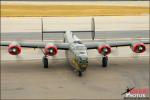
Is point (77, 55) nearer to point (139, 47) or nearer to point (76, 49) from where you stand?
point (76, 49)

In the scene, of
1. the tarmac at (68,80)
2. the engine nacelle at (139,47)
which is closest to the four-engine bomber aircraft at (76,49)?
the engine nacelle at (139,47)

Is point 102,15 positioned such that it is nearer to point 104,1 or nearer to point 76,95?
point 104,1

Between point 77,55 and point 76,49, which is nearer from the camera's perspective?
point 77,55

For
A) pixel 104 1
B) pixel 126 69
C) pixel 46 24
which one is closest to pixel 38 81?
pixel 126 69

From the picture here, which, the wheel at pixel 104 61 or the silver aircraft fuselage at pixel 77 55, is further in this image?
the wheel at pixel 104 61

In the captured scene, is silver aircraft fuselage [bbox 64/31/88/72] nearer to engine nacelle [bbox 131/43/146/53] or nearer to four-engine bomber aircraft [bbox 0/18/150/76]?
four-engine bomber aircraft [bbox 0/18/150/76]

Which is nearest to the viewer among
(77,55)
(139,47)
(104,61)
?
(77,55)

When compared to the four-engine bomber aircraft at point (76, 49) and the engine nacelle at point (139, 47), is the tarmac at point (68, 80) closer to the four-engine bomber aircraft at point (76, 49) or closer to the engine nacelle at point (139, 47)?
the four-engine bomber aircraft at point (76, 49)

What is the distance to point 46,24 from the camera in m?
58.3

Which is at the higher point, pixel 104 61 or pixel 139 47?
pixel 139 47

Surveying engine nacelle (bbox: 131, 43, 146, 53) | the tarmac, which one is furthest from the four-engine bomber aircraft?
the tarmac

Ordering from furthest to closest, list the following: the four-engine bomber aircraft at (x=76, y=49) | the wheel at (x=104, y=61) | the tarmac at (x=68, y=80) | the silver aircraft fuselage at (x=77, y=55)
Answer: the wheel at (x=104, y=61) < the four-engine bomber aircraft at (x=76, y=49) < the silver aircraft fuselage at (x=77, y=55) < the tarmac at (x=68, y=80)

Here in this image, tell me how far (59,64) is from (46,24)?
2748 cm

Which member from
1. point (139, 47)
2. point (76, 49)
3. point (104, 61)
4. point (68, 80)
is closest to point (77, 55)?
point (76, 49)
